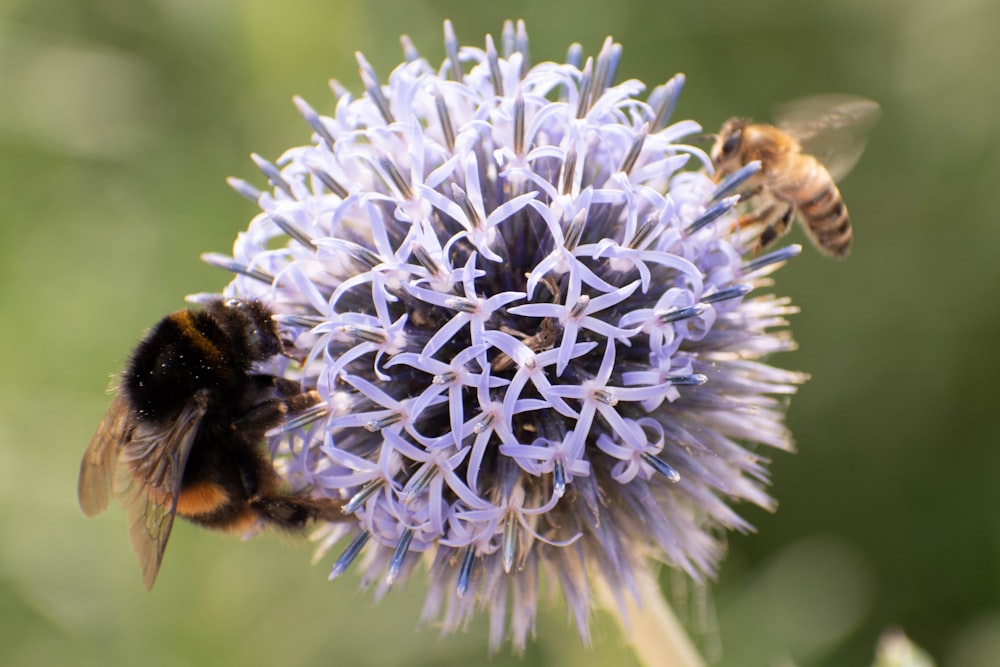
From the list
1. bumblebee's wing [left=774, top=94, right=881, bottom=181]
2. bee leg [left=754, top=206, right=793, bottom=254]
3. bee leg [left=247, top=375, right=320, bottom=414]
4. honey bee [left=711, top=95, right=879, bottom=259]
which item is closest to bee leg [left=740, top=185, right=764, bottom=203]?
honey bee [left=711, top=95, right=879, bottom=259]

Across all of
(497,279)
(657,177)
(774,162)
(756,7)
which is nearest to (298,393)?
(497,279)

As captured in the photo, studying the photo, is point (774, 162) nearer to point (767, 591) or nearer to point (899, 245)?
point (767, 591)

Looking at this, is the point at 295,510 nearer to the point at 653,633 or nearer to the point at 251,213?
the point at 653,633

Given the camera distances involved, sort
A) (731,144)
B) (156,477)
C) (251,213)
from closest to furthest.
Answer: (156,477)
(731,144)
(251,213)

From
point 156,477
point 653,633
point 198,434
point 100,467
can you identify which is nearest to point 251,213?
point 100,467

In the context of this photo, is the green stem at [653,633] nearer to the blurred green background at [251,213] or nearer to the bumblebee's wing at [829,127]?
the blurred green background at [251,213]

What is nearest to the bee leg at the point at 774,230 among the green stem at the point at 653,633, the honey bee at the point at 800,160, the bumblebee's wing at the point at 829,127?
the honey bee at the point at 800,160
